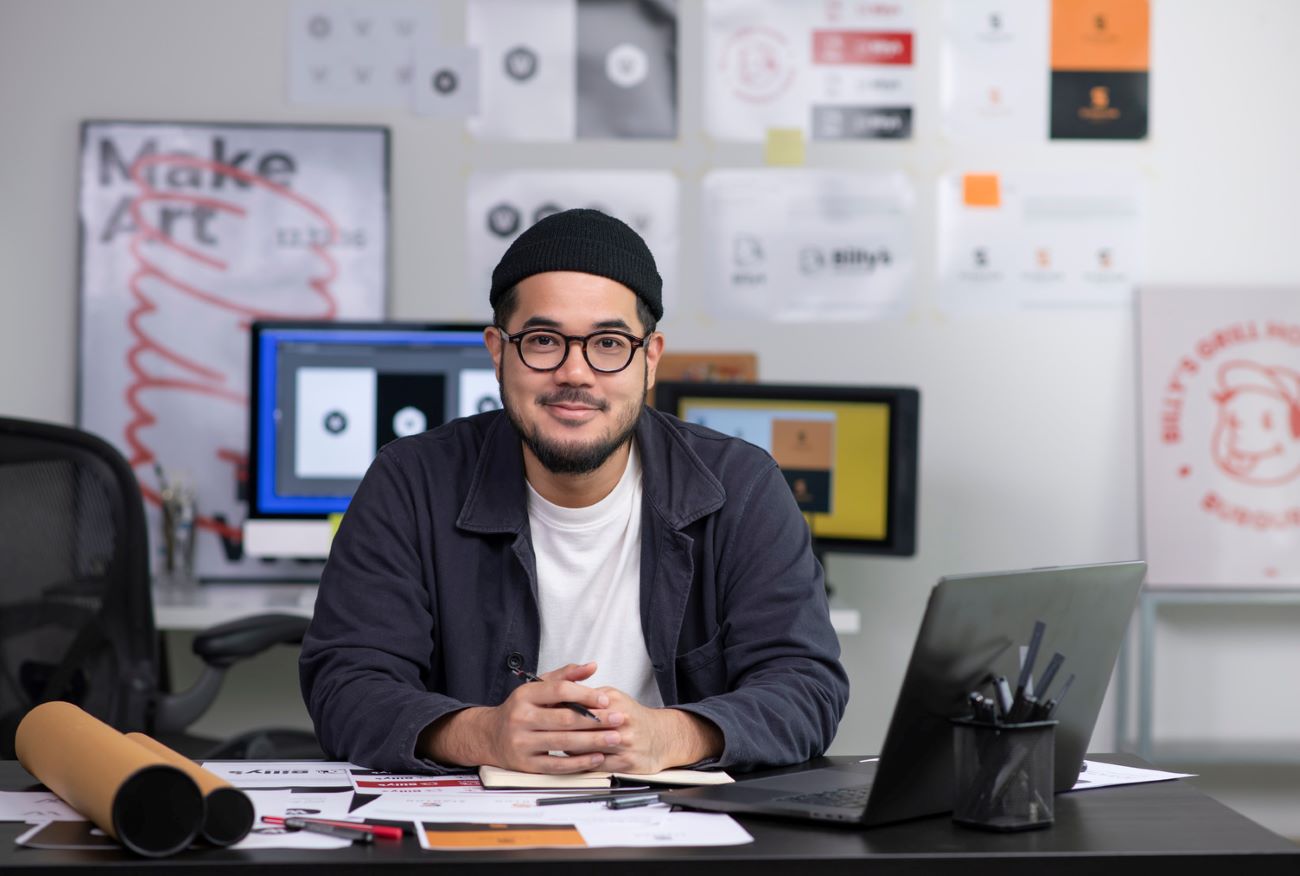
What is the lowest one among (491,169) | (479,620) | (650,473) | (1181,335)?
(479,620)

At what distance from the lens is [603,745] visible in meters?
1.32

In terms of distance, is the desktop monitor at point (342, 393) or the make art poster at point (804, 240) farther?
the make art poster at point (804, 240)

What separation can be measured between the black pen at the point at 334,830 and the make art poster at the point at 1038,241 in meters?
2.62

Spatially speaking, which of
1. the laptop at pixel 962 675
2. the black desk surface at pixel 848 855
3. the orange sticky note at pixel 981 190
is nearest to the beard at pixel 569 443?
the laptop at pixel 962 675

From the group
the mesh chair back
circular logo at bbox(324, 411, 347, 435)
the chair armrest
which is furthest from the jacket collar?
circular logo at bbox(324, 411, 347, 435)

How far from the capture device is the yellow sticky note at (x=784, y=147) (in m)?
3.43

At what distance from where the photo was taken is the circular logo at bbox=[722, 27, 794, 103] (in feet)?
11.2

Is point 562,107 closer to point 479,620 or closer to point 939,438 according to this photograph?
point 939,438

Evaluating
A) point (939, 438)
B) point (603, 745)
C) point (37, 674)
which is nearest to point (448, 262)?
point (939, 438)

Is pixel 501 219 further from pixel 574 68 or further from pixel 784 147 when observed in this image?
pixel 784 147

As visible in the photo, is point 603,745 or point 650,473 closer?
point 603,745

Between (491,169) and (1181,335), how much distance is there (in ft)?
5.51

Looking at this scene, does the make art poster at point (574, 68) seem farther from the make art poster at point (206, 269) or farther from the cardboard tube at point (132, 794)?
the cardboard tube at point (132, 794)

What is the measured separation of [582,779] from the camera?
1.30 meters
